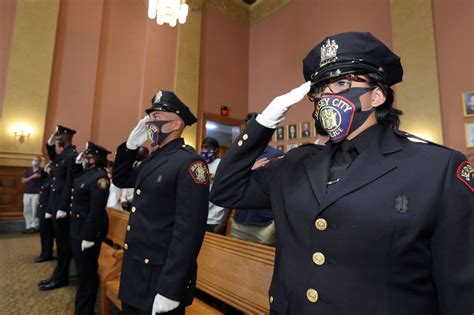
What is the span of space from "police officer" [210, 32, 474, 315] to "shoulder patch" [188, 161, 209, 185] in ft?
1.87

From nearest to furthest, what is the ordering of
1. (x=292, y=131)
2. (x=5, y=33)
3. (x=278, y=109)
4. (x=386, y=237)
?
(x=386, y=237) → (x=278, y=109) → (x=5, y=33) → (x=292, y=131)

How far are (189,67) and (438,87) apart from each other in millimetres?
5933

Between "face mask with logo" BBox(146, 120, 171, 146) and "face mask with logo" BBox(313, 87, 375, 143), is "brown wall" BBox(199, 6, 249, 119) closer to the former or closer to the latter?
"face mask with logo" BBox(146, 120, 171, 146)

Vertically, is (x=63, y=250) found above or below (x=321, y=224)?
below

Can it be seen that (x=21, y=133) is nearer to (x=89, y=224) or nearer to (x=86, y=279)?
(x=89, y=224)

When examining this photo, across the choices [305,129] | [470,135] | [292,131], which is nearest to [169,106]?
[470,135]

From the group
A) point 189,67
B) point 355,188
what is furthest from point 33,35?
point 355,188

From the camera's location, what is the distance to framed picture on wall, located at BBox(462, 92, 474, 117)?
4680 millimetres

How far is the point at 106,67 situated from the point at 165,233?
7.00m

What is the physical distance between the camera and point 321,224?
758 millimetres

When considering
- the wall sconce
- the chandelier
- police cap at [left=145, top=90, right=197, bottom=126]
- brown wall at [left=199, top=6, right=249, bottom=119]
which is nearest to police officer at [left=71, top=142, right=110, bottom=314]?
police cap at [left=145, top=90, right=197, bottom=126]

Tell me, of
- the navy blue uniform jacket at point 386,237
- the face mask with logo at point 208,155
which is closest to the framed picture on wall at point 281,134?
the face mask with logo at point 208,155

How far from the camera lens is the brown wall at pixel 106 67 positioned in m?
6.68

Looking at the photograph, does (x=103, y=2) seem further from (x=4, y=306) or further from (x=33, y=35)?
(x=4, y=306)
